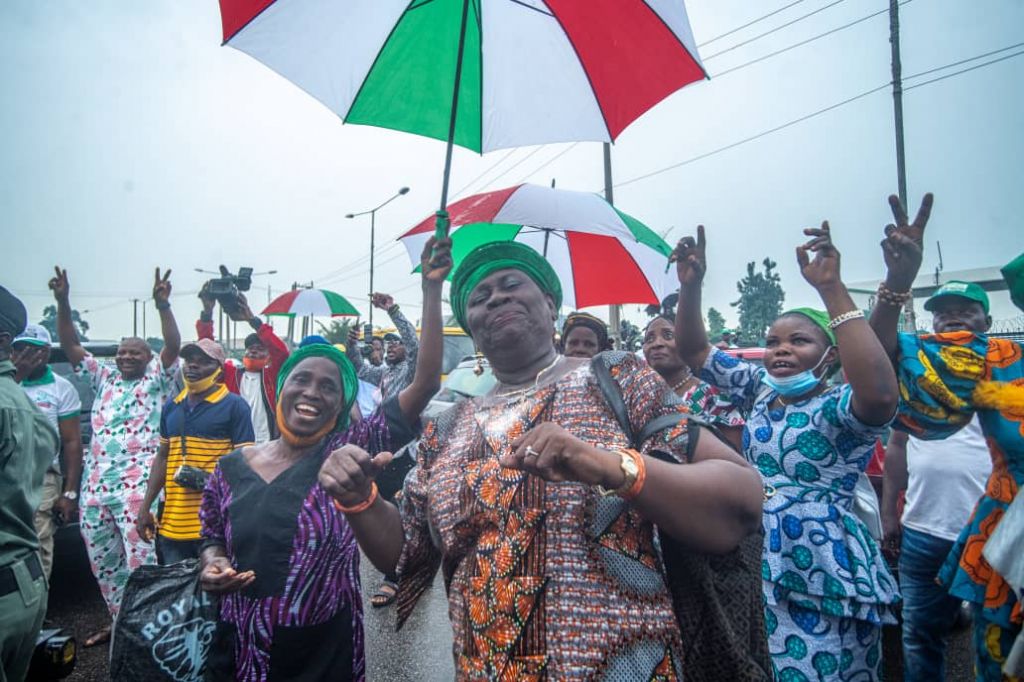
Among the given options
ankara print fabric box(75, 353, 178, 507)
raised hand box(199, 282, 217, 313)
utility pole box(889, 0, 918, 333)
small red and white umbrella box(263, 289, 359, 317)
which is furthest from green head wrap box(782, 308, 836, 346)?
utility pole box(889, 0, 918, 333)

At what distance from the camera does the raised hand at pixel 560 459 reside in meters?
1.19

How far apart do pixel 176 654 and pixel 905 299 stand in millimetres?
2893

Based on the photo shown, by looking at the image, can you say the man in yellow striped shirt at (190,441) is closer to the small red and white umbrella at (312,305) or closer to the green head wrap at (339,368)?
the green head wrap at (339,368)

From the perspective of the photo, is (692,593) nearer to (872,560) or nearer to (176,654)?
(872,560)

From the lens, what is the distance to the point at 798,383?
2.67m

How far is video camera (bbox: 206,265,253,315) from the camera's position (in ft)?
12.1

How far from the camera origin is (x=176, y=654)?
225 centimetres

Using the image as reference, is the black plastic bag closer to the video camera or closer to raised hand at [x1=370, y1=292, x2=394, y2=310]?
the video camera

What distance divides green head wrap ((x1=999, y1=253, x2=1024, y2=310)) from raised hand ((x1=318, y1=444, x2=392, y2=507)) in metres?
2.41

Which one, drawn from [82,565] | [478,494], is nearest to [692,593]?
[478,494]

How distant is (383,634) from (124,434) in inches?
90.1

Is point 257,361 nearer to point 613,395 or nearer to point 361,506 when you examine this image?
point 361,506

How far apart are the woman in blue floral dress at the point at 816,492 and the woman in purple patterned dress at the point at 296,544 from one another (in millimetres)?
1347

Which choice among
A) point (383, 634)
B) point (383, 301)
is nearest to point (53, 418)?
point (383, 301)
